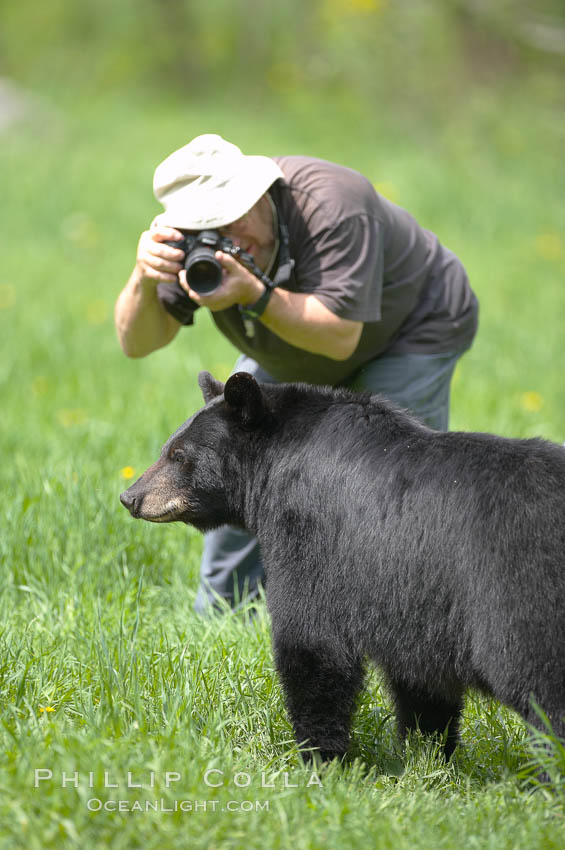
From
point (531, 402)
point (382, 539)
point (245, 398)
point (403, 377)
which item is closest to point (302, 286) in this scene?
point (403, 377)

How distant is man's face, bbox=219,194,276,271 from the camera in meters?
3.34

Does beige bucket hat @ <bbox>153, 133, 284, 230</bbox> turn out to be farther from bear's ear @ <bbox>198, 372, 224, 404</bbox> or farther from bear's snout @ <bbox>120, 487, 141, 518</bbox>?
bear's snout @ <bbox>120, 487, 141, 518</bbox>

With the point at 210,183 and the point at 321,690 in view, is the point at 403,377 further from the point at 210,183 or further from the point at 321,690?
the point at 321,690

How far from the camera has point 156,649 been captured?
11.0 ft

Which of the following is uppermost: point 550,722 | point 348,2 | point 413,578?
point 348,2

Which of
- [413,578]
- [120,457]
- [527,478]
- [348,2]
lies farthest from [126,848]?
[348,2]

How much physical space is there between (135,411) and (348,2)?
10.7 meters

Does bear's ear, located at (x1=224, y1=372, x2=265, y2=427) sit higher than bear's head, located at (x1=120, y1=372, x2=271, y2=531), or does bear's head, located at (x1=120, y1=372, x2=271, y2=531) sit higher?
bear's ear, located at (x1=224, y1=372, x2=265, y2=427)

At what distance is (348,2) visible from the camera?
14.5 m

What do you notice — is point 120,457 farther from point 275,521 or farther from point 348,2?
point 348,2

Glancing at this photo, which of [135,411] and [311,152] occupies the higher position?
[311,152]

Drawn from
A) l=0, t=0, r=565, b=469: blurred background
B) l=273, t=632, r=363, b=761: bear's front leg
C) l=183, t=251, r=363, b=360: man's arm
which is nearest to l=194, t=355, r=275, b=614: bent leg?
l=183, t=251, r=363, b=360: man's arm

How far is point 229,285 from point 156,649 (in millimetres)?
1233

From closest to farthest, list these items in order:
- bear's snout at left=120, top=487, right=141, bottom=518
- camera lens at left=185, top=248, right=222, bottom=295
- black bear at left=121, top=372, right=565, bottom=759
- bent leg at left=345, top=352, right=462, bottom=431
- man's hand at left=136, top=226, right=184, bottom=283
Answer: black bear at left=121, top=372, right=565, bottom=759 < bear's snout at left=120, top=487, right=141, bottom=518 < camera lens at left=185, top=248, right=222, bottom=295 < man's hand at left=136, top=226, right=184, bottom=283 < bent leg at left=345, top=352, right=462, bottom=431
